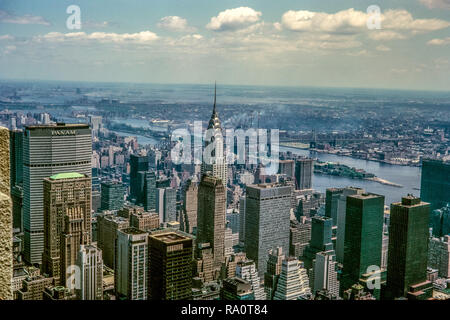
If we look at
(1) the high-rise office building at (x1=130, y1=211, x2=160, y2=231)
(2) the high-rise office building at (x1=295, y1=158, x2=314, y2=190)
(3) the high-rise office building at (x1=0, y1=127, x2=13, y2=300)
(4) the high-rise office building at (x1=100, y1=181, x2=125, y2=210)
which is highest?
(3) the high-rise office building at (x1=0, y1=127, x2=13, y2=300)

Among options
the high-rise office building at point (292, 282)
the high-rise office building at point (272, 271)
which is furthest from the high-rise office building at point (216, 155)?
the high-rise office building at point (292, 282)

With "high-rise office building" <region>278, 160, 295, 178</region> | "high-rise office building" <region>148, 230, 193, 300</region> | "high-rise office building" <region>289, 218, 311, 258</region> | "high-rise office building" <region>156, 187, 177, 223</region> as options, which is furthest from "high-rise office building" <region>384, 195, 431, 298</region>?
"high-rise office building" <region>156, 187, 177, 223</region>

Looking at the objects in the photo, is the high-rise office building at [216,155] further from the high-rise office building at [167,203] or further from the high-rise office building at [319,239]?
the high-rise office building at [319,239]

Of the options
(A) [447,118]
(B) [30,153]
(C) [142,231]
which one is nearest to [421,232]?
(A) [447,118]

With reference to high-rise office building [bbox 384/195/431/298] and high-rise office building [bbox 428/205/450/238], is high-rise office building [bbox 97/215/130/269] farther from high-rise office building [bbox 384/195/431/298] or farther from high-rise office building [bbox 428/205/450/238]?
high-rise office building [bbox 428/205/450/238]

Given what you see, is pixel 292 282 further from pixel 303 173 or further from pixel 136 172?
pixel 136 172
